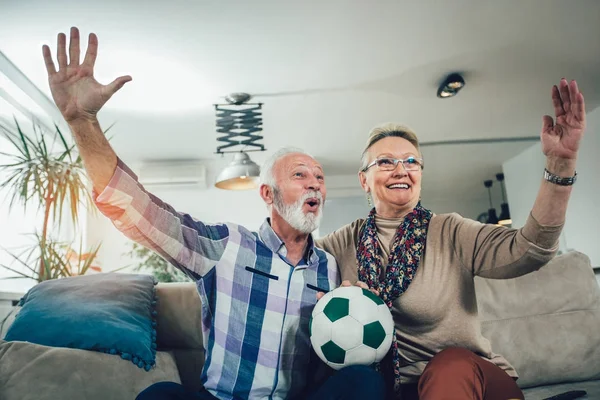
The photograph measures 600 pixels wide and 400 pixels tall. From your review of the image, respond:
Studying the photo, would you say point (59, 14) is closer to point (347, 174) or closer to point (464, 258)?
point (464, 258)

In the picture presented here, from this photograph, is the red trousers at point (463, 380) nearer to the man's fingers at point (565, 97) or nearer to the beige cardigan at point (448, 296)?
the beige cardigan at point (448, 296)

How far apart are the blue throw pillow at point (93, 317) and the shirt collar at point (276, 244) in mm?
620

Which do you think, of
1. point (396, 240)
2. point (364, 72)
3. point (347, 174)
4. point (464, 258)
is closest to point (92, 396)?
point (396, 240)

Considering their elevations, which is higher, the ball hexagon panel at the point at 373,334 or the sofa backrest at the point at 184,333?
the ball hexagon panel at the point at 373,334

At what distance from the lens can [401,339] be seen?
5.22ft

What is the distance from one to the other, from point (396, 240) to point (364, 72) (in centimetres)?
317

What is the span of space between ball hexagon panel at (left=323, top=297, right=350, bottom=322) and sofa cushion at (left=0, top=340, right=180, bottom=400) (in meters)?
0.77

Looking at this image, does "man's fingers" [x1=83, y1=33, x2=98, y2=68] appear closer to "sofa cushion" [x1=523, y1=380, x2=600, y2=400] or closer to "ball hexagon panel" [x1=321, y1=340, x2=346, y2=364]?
"ball hexagon panel" [x1=321, y1=340, x2=346, y2=364]

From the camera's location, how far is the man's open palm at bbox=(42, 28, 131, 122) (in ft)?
3.79

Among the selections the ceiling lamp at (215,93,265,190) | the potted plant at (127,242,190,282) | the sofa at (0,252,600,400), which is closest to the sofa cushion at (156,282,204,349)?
the sofa at (0,252,600,400)

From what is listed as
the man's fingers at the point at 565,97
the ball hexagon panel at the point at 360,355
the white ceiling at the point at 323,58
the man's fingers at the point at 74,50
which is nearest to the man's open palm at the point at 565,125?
the man's fingers at the point at 565,97

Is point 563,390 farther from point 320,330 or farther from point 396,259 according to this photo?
point 320,330

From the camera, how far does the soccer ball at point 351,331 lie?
135cm

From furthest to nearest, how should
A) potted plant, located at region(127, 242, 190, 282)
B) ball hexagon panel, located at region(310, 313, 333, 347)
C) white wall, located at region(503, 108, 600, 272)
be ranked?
potted plant, located at region(127, 242, 190, 282) < white wall, located at region(503, 108, 600, 272) < ball hexagon panel, located at region(310, 313, 333, 347)
